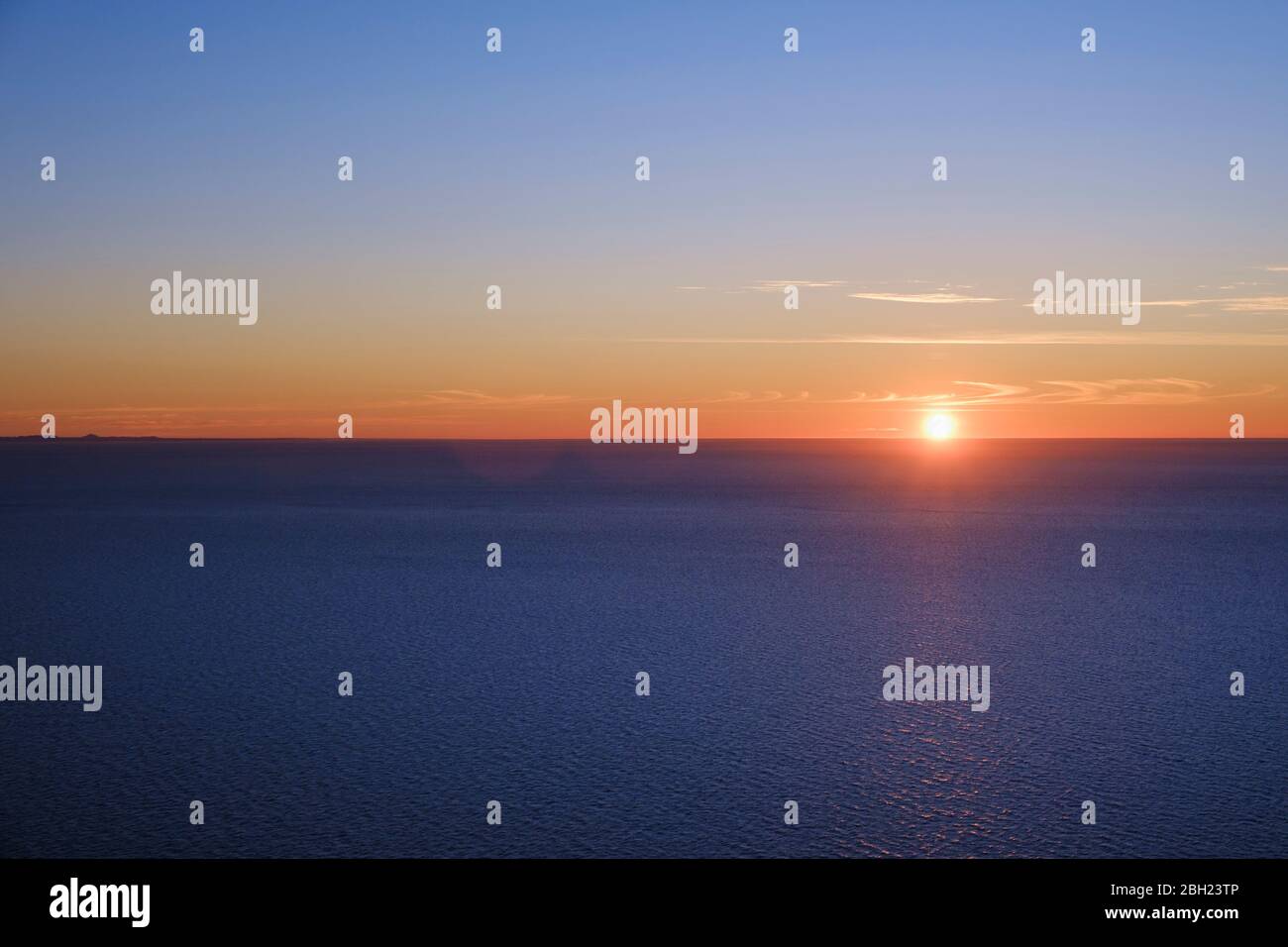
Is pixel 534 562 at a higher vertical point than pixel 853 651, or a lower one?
higher

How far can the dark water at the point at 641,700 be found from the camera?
981 cm

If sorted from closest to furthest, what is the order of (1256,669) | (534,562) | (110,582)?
1. (1256,669)
2. (110,582)
3. (534,562)

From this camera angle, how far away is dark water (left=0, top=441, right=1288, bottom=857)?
32.2 feet

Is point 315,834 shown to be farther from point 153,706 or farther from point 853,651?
point 853,651

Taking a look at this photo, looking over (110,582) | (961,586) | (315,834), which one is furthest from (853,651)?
(110,582)

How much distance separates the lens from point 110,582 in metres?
24.3

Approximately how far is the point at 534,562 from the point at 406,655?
1144 centimetres

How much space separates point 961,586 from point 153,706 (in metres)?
16.2

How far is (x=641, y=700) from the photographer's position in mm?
14258

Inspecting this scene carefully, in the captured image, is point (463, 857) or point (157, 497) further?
point (157, 497)
